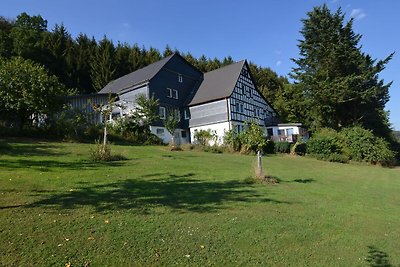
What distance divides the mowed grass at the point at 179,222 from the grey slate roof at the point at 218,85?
1140 inches

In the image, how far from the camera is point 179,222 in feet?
24.2

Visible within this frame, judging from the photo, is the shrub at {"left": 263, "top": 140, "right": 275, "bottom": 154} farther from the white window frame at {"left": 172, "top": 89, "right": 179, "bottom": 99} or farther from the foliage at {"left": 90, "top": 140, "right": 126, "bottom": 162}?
the foliage at {"left": 90, "top": 140, "right": 126, "bottom": 162}

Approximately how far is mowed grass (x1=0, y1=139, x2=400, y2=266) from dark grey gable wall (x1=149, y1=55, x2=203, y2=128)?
2673 cm

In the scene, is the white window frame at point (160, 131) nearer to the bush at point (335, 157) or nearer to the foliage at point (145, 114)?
the foliage at point (145, 114)

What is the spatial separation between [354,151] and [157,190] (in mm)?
27937

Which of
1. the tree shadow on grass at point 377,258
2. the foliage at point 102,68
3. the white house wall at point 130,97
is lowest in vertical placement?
the tree shadow on grass at point 377,258

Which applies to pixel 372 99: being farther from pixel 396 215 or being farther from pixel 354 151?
pixel 396 215

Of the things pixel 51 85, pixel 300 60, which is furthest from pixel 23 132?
Result: pixel 300 60

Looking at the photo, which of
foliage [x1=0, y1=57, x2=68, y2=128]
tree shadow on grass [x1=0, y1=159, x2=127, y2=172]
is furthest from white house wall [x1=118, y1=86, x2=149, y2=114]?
tree shadow on grass [x1=0, y1=159, x2=127, y2=172]

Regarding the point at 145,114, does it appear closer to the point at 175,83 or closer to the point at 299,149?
the point at 175,83

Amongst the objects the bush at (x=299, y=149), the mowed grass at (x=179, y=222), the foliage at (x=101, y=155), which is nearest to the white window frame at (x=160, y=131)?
the bush at (x=299, y=149)

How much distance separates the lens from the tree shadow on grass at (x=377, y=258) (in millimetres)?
6254

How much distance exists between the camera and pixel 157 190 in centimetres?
1043

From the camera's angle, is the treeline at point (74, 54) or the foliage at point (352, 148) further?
the treeline at point (74, 54)
